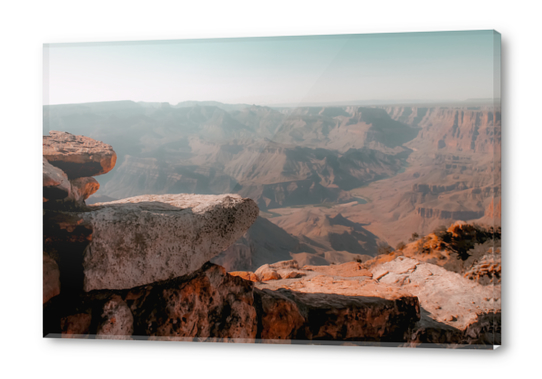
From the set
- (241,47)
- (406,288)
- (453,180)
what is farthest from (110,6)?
(406,288)

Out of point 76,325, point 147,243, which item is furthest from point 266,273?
point 76,325

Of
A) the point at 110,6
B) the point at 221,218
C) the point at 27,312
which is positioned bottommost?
the point at 27,312

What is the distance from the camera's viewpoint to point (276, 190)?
4.55 meters

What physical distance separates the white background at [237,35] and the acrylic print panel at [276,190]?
0.42 feet

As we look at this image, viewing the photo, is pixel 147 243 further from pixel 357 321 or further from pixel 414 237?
pixel 414 237

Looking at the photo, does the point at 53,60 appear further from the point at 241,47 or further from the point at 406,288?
the point at 406,288

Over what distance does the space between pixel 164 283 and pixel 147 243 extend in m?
0.42

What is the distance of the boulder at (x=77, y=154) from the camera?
423 centimetres

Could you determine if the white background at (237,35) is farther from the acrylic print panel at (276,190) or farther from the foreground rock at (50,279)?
the foreground rock at (50,279)

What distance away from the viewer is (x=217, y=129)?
4590 millimetres

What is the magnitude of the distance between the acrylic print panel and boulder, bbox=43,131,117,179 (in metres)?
0.02

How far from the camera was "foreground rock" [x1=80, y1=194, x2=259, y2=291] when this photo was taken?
3758mm

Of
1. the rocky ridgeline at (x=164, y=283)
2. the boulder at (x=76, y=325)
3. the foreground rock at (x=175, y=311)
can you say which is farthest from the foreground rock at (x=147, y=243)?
the boulder at (x=76, y=325)

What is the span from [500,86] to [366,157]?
4.68 feet
